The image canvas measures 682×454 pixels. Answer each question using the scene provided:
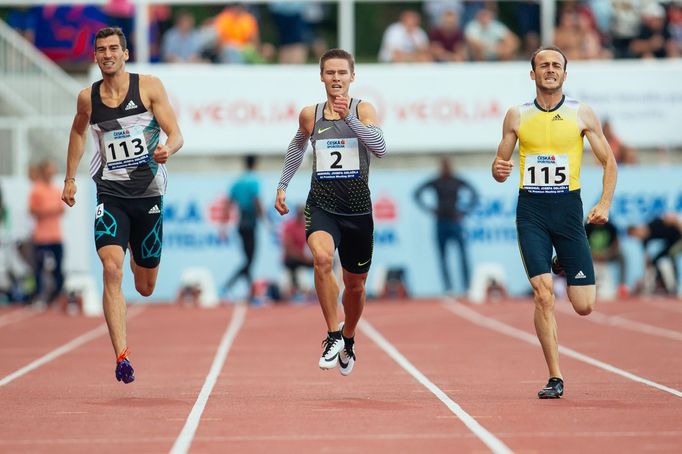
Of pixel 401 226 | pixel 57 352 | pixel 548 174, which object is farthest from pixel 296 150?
pixel 401 226

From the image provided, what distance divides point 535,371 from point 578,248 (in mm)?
2357

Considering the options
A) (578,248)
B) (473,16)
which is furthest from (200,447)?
(473,16)

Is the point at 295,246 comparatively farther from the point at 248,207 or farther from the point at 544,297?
the point at 544,297

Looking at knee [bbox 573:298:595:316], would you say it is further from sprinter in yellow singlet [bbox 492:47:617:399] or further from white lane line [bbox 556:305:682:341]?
white lane line [bbox 556:305:682:341]

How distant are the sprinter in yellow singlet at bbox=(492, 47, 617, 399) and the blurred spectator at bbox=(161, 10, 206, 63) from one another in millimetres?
14642

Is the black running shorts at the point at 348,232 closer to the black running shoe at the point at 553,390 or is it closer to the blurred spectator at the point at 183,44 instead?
the black running shoe at the point at 553,390

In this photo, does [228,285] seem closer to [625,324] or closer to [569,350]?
[625,324]

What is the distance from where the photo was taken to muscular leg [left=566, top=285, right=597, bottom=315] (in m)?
9.92

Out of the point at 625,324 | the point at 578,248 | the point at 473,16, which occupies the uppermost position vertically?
the point at 473,16

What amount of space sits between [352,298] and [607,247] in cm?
1318

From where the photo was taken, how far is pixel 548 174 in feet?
32.6

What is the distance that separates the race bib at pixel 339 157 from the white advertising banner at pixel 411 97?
42.5 feet

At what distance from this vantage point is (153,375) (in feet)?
39.4

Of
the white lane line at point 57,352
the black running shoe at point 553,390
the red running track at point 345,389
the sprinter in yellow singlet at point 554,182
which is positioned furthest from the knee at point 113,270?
the black running shoe at point 553,390
